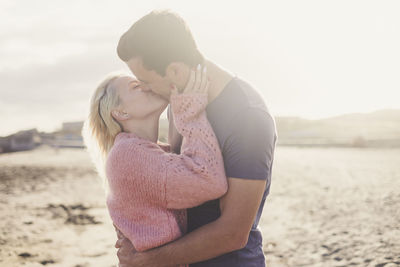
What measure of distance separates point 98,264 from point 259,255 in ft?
14.4

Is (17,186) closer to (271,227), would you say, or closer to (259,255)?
(271,227)

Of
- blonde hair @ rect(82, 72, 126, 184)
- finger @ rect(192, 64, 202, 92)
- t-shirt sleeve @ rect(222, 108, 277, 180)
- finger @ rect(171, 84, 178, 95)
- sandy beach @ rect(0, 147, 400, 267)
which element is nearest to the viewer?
t-shirt sleeve @ rect(222, 108, 277, 180)

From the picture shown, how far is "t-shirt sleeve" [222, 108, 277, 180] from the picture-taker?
1741mm

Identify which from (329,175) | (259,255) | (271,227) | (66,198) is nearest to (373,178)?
(329,175)

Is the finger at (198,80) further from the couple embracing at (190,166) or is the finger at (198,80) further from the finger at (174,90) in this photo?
the finger at (174,90)

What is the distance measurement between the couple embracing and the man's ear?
0.17 metres

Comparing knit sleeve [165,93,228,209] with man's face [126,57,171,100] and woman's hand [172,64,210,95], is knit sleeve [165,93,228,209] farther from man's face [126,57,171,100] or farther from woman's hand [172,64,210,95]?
man's face [126,57,171,100]

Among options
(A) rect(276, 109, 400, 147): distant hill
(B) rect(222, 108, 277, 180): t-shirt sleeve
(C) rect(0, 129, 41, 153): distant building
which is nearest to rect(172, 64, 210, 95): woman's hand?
(B) rect(222, 108, 277, 180): t-shirt sleeve

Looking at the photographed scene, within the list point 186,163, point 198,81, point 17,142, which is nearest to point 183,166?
point 186,163

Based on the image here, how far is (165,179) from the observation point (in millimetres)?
1869

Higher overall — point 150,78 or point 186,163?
point 150,78

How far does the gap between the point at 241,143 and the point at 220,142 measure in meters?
0.18

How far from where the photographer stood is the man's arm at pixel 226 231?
1.79 meters

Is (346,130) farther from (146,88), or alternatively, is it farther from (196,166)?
(196,166)
